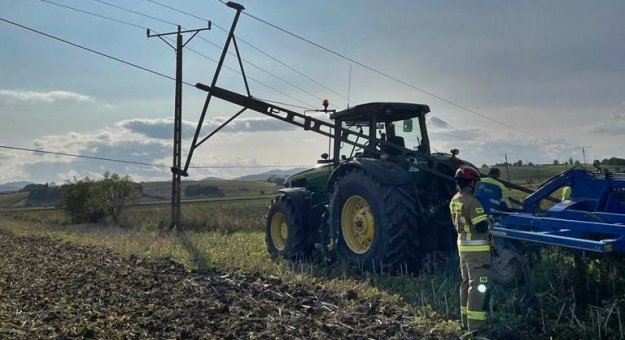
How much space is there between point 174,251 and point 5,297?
13.6ft

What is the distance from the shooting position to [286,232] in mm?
9969

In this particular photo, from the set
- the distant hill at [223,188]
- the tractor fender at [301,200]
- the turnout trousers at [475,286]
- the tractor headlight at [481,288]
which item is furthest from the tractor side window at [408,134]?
the distant hill at [223,188]

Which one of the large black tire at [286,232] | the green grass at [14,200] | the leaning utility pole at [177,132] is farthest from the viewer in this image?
the green grass at [14,200]

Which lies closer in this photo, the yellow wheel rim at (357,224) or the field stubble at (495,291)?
the field stubble at (495,291)

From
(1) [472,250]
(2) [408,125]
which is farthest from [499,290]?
(2) [408,125]

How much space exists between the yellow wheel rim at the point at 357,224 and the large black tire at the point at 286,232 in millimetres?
1481

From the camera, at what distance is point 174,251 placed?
11070 millimetres

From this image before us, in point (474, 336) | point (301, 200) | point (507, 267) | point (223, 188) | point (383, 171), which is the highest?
point (223, 188)

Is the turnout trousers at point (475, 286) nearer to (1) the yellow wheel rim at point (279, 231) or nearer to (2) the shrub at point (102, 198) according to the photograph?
(1) the yellow wheel rim at point (279, 231)

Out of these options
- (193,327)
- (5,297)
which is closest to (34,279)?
(5,297)

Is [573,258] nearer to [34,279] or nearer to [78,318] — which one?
[78,318]

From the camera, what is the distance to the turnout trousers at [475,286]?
15.7 ft

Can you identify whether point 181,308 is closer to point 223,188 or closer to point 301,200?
point 301,200

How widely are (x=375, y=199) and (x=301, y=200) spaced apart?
2.56 m
